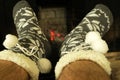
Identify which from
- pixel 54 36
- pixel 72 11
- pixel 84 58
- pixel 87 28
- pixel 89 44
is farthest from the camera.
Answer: pixel 72 11

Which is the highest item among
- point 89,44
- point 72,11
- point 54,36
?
point 89,44

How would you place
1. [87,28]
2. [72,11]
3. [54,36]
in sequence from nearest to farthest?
[87,28]
[54,36]
[72,11]

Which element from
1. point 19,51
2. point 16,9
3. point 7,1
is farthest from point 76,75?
point 7,1

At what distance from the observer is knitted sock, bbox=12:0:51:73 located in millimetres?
778

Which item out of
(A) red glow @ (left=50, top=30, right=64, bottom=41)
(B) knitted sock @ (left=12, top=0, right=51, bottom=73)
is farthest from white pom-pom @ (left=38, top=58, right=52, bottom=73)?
(A) red glow @ (left=50, top=30, right=64, bottom=41)

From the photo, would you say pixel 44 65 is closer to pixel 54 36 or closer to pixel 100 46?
pixel 100 46

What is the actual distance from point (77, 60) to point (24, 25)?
0.46 metres

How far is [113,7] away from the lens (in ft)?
6.39

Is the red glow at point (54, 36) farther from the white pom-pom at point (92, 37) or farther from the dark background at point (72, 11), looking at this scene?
the white pom-pom at point (92, 37)

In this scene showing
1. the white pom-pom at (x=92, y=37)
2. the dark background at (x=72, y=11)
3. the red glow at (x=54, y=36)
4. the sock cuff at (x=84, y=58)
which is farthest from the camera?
the dark background at (x=72, y=11)

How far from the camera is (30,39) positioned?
83cm

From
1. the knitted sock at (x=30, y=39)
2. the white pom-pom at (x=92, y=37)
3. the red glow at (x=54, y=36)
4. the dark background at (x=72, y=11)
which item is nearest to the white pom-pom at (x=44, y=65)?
the knitted sock at (x=30, y=39)

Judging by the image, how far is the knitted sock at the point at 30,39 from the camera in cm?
78

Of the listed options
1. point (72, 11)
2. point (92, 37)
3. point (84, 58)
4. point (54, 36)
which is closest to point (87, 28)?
point (92, 37)
